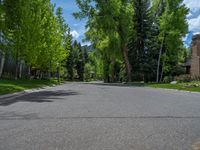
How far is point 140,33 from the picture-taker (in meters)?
57.9

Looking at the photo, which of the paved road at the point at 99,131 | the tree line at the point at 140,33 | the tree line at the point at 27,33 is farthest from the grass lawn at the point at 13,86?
the tree line at the point at 140,33

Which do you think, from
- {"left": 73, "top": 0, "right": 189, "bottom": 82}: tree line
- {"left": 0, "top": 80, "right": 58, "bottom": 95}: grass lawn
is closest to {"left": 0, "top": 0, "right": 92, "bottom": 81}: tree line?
{"left": 0, "top": 80, "right": 58, "bottom": 95}: grass lawn

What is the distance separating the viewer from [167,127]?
359 inches

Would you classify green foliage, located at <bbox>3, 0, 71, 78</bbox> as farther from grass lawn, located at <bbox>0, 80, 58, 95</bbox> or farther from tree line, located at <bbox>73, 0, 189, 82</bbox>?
tree line, located at <bbox>73, 0, 189, 82</bbox>

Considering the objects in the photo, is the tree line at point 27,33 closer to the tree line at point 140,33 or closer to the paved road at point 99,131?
the tree line at point 140,33

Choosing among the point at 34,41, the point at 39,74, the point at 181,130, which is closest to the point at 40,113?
the point at 181,130

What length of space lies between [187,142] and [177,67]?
50870 mm

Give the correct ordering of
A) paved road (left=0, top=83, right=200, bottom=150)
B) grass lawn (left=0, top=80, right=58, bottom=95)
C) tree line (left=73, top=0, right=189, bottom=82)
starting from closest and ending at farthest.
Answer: paved road (left=0, top=83, right=200, bottom=150)
grass lawn (left=0, top=80, right=58, bottom=95)
tree line (left=73, top=0, right=189, bottom=82)

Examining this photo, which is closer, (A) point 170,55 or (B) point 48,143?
(B) point 48,143

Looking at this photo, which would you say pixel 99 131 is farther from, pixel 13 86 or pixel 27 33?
pixel 27 33

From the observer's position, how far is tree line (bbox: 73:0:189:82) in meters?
49.5


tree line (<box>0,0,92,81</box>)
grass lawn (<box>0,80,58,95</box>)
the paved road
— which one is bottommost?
the paved road

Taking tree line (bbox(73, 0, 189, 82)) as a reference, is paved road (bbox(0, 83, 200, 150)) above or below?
below

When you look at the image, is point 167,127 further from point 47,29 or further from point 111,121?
point 47,29
